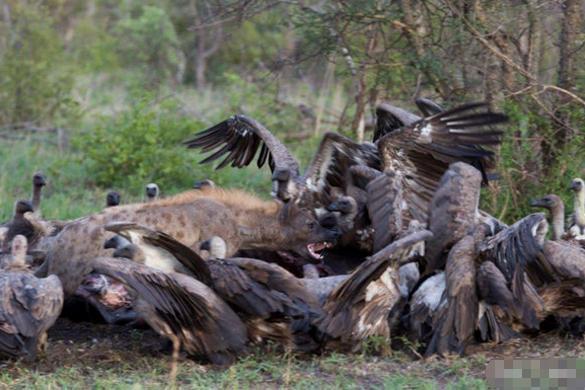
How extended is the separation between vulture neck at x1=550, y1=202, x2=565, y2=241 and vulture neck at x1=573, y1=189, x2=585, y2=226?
196 millimetres

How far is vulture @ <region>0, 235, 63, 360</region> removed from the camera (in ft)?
17.6

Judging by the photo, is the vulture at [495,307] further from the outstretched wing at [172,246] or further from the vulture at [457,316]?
the outstretched wing at [172,246]

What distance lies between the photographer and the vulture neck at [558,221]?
7.61 meters

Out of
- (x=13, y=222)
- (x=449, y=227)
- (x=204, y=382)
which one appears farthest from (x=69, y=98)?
(x=204, y=382)

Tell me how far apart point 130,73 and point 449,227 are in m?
9.61

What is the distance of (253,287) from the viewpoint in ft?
18.9

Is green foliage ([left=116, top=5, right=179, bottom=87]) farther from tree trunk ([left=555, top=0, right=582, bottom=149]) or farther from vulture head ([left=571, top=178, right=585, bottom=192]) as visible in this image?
vulture head ([left=571, top=178, right=585, bottom=192])

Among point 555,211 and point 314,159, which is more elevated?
point 314,159

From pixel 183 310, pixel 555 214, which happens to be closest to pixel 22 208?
pixel 183 310

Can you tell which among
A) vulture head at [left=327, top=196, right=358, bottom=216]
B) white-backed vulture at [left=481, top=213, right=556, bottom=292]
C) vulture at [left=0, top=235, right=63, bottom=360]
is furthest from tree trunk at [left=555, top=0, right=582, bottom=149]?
vulture at [left=0, top=235, right=63, bottom=360]

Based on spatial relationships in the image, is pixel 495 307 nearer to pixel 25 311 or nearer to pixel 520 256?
pixel 520 256

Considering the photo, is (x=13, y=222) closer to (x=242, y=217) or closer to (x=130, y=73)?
(x=242, y=217)

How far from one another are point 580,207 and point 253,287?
3227 millimetres

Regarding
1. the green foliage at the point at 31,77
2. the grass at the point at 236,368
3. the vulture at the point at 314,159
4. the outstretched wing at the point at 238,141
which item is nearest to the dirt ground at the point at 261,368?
the grass at the point at 236,368
